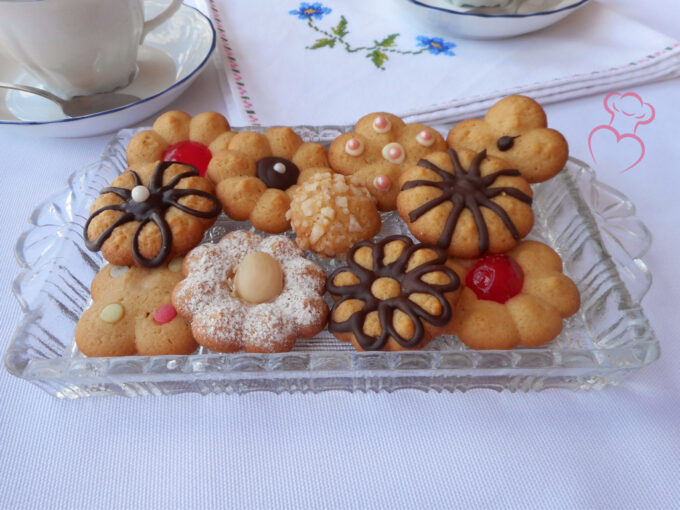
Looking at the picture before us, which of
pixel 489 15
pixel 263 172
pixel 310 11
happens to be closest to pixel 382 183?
pixel 263 172

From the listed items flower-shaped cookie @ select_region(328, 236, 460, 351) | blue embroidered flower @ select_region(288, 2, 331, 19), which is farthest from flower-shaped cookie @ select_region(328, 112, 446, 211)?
blue embroidered flower @ select_region(288, 2, 331, 19)

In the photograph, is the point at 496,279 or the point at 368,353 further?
the point at 496,279

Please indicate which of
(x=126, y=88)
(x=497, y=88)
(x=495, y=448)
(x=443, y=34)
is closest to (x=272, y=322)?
(x=495, y=448)

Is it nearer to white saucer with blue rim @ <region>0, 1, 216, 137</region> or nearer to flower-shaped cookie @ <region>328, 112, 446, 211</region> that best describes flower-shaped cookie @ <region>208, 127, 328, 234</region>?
flower-shaped cookie @ <region>328, 112, 446, 211</region>

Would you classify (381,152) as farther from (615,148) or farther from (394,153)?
(615,148)

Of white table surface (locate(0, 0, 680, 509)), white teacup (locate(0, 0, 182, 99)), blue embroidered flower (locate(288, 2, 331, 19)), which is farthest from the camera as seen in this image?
blue embroidered flower (locate(288, 2, 331, 19))

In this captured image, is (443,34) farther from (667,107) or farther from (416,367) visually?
(416,367)
